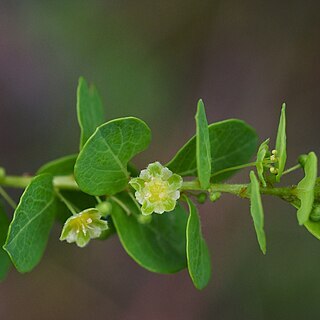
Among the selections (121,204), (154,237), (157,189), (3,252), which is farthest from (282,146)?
(3,252)

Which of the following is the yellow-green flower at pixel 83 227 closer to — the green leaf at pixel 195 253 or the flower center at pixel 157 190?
the flower center at pixel 157 190

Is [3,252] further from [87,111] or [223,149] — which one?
[223,149]

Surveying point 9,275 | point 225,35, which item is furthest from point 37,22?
point 9,275

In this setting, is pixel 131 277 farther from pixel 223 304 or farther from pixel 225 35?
pixel 225 35

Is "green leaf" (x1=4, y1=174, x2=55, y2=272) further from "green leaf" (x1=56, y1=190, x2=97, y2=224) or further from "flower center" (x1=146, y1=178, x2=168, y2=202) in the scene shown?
"flower center" (x1=146, y1=178, x2=168, y2=202)

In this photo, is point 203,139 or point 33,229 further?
point 33,229
